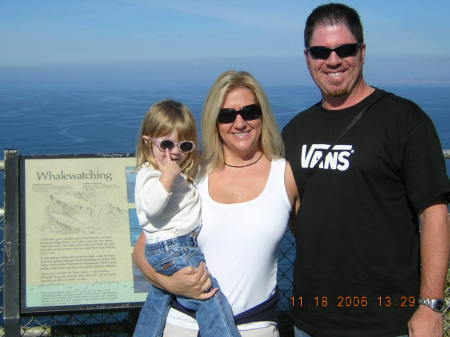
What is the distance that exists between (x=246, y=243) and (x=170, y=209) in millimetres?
404

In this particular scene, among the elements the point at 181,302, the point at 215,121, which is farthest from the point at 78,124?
the point at 181,302

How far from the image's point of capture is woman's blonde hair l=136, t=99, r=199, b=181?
2.49 meters

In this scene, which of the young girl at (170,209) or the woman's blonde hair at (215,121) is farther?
the woman's blonde hair at (215,121)

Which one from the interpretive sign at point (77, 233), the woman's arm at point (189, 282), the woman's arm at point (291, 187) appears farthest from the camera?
the interpretive sign at point (77, 233)

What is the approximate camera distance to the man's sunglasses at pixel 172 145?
2.44m

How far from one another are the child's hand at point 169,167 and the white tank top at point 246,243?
0.25m

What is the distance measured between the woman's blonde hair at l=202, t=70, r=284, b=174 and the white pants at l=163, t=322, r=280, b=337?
2.58ft

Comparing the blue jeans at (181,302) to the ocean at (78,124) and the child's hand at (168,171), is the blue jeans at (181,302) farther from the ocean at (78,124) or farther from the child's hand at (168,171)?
the ocean at (78,124)

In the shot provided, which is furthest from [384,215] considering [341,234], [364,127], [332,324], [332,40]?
[332,40]

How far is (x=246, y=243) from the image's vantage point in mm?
2352

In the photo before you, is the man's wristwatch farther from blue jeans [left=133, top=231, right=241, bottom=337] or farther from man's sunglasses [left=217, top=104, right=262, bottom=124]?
man's sunglasses [left=217, top=104, right=262, bottom=124]

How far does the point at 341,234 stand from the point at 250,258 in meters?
0.43

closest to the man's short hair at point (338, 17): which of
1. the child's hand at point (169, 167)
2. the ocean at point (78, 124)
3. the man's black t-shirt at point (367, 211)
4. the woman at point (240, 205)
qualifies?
the man's black t-shirt at point (367, 211)
